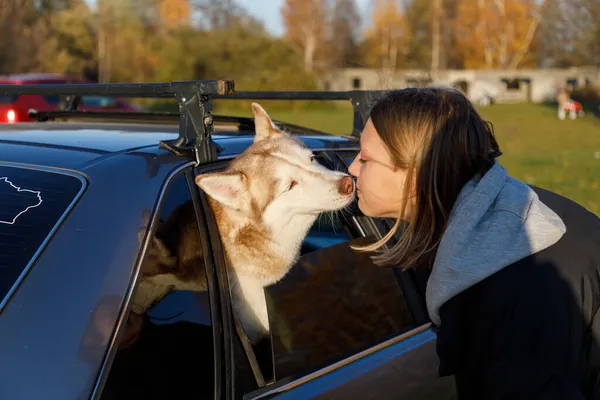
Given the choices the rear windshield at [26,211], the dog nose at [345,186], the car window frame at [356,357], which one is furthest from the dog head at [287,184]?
the rear windshield at [26,211]

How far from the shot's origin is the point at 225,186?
2.47m

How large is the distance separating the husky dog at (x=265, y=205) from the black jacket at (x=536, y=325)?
2.98ft

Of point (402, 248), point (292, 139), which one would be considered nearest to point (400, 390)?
point (402, 248)

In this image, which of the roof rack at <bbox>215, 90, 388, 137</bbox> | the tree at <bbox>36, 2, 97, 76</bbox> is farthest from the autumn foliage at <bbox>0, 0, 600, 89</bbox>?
the roof rack at <bbox>215, 90, 388, 137</bbox>

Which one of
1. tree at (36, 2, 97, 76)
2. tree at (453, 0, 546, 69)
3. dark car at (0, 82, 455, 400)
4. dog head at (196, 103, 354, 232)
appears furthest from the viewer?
tree at (453, 0, 546, 69)

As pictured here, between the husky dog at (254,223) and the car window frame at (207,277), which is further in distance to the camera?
the husky dog at (254,223)

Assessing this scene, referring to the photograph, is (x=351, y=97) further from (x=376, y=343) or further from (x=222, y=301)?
(x=222, y=301)

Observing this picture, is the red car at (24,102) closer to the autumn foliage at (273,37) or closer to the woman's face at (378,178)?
the woman's face at (378,178)

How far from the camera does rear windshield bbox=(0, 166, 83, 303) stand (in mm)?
1731

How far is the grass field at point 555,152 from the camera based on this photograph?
1260 centimetres

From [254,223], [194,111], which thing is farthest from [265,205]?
[194,111]

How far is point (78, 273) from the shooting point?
5.39 ft

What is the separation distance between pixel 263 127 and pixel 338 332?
1.21m

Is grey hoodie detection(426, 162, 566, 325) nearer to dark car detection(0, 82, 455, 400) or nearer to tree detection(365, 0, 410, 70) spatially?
dark car detection(0, 82, 455, 400)
